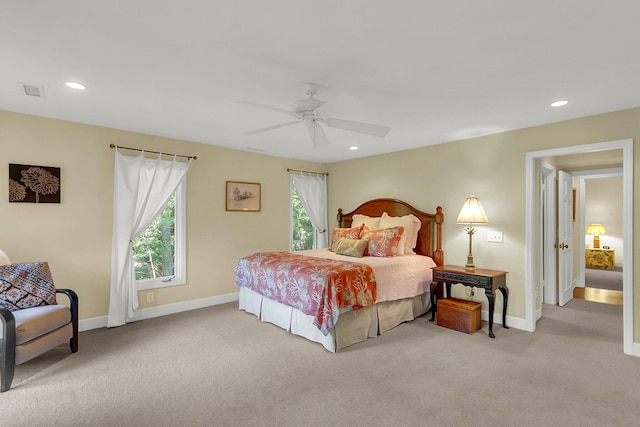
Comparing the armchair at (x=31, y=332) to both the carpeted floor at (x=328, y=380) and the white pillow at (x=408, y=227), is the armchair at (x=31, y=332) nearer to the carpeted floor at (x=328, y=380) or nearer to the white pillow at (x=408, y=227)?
the carpeted floor at (x=328, y=380)

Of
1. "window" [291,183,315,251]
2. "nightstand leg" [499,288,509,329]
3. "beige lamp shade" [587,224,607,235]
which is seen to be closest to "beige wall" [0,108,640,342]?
"nightstand leg" [499,288,509,329]

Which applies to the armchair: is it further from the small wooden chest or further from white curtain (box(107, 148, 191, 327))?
the small wooden chest

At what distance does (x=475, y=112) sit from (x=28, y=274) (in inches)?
179

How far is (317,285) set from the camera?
3.22 metres

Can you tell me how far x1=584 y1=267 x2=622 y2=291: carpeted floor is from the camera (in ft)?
19.9

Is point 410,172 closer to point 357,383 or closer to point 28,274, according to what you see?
point 357,383

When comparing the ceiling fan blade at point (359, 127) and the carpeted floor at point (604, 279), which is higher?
the ceiling fan blade at point (359, 127)

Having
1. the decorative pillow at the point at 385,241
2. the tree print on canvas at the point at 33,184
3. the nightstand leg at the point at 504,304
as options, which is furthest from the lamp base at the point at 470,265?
the tree print on canvas at the point at 33,184

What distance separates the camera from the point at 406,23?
1784mm

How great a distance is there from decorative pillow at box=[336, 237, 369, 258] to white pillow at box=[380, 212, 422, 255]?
1.80 feet

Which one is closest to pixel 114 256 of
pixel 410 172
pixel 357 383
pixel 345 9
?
pixel 357 383

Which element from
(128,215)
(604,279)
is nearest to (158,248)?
(128,215)

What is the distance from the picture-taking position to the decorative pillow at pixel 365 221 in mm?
5102

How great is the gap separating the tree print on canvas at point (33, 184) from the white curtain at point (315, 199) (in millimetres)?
3321
